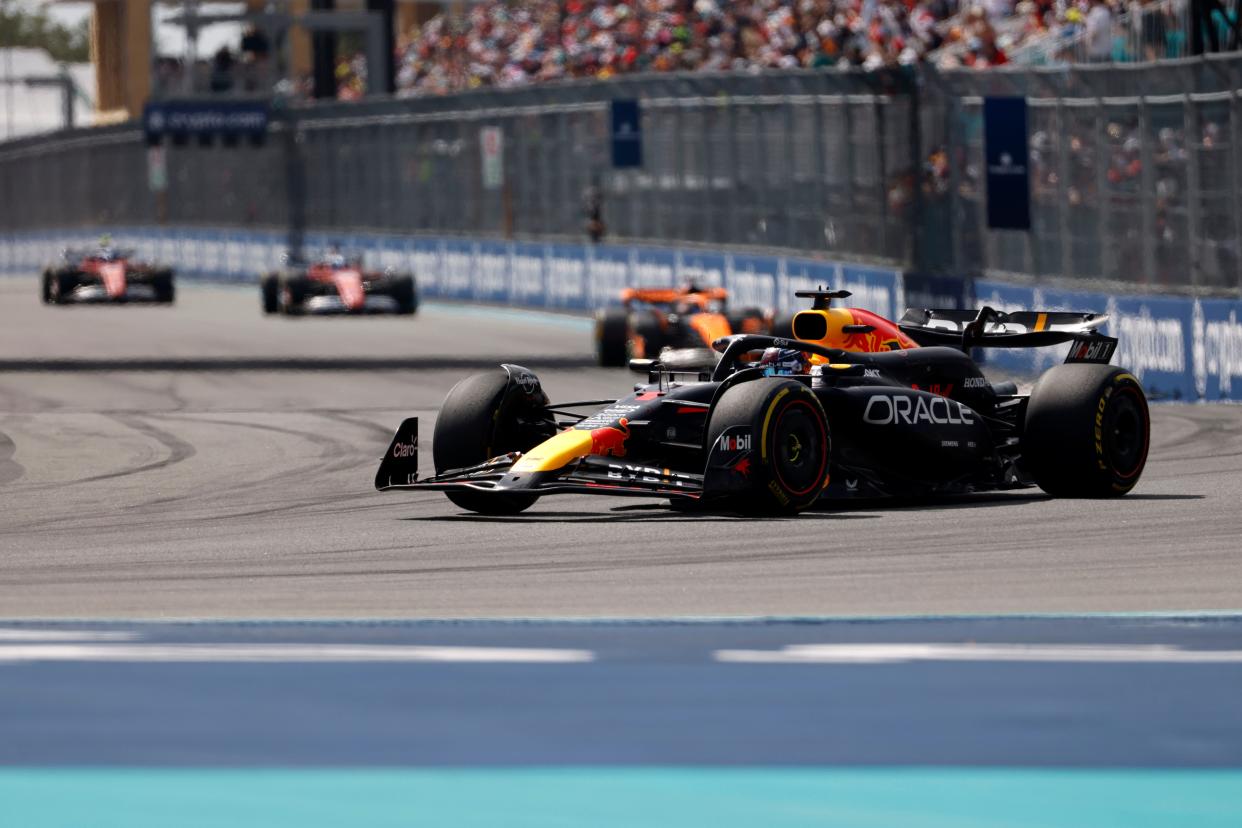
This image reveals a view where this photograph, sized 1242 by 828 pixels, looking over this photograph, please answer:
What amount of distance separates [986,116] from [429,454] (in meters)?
8.76

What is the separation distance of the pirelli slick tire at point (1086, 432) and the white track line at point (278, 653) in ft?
15.3

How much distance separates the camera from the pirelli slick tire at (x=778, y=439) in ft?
33.6

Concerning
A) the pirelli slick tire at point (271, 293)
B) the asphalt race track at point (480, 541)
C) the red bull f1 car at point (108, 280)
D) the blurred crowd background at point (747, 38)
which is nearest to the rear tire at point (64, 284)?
the red bull f1 car at point (108, 280)

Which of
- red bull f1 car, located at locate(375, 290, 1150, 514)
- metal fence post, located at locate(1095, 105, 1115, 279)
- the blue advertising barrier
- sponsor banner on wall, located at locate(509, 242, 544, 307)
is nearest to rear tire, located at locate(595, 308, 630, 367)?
the blue advertising barrier

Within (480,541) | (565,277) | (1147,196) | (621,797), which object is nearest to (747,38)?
(565,277)

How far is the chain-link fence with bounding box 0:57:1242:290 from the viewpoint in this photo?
61.0ft

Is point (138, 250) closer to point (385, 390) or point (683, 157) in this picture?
point (683, 157)

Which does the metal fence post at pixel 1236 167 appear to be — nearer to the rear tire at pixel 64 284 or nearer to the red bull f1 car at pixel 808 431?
the red bull f1 car at pixel 808 431

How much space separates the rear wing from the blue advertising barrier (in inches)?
207

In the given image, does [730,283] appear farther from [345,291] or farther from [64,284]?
[64,284]

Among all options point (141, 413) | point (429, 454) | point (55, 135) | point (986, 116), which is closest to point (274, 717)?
point (429, 454)

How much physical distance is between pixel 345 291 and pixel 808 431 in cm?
2264

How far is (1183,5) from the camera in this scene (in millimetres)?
20016

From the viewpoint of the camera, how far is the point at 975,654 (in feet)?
22.4
